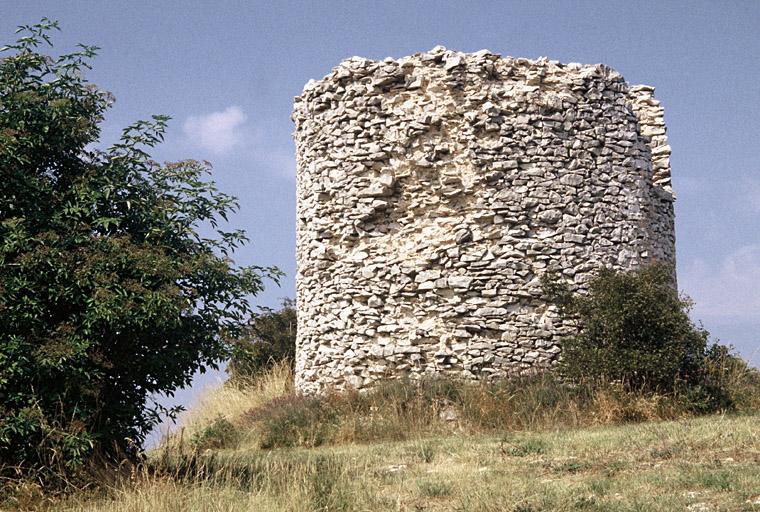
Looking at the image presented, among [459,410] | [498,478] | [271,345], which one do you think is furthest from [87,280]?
[271,345]

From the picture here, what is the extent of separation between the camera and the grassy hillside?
7.18 meters

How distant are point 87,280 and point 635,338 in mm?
8501

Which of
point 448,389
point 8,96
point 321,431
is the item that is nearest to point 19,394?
point 8,96

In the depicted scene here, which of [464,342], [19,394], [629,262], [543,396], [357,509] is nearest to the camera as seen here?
[357,509]

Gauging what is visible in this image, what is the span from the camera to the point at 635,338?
13047 mm

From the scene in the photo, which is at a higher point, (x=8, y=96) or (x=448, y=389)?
(x=8, y=96)

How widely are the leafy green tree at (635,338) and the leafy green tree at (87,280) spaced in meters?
6.09

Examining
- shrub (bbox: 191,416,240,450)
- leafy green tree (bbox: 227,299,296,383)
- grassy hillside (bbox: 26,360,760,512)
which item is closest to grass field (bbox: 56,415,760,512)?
grassy hillside (bbox: 26,360,760,512)

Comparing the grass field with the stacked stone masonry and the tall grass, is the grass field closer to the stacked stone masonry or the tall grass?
the tall grass

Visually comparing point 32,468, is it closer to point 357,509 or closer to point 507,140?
point 357,509

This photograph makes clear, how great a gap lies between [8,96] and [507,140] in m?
8.05

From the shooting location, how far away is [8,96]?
8.37 meters

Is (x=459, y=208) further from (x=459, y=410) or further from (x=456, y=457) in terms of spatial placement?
(x=456, y=457)

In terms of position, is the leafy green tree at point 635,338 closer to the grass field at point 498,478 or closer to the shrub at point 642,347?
the shrub at point 642,347
